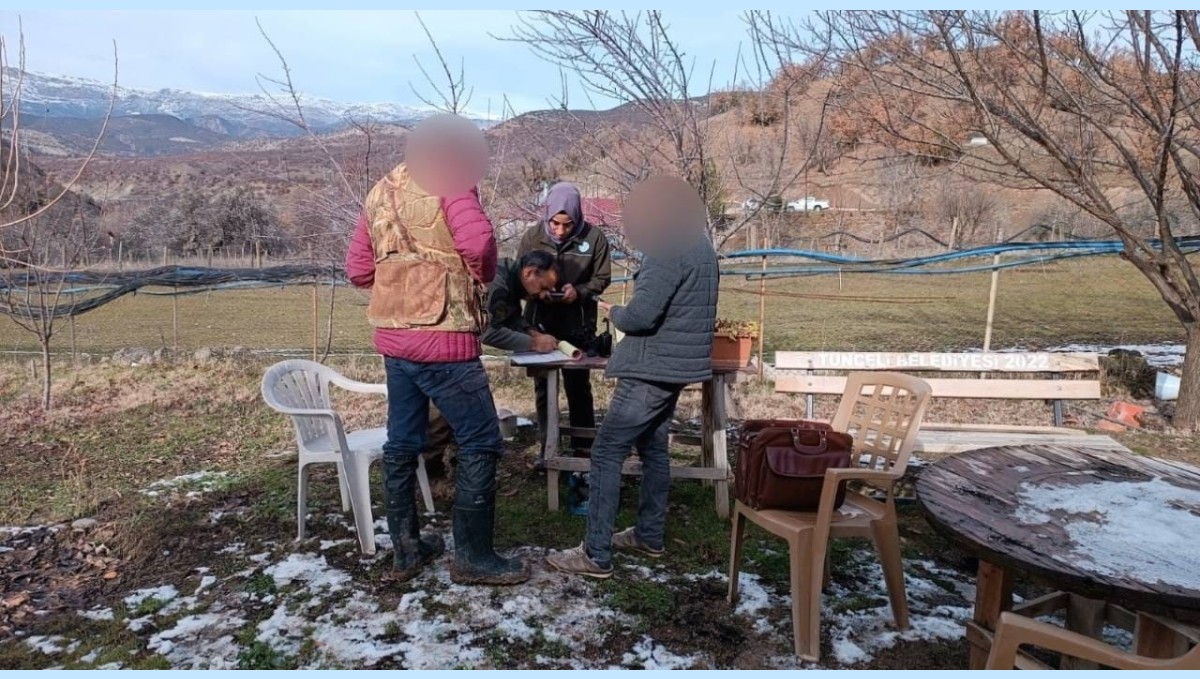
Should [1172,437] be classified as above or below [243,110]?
below

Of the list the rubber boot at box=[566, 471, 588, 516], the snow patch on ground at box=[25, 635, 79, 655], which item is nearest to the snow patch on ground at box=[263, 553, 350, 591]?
the snow patch on ground at box=[25, 635, 79, 655]

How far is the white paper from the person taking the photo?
3.51 m

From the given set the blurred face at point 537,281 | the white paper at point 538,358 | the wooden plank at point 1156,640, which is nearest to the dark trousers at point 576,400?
the white paper at point 538,358

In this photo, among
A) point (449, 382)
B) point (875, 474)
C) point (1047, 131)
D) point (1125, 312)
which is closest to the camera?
point (875, 474)

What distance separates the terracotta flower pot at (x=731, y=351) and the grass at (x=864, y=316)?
13.1ft

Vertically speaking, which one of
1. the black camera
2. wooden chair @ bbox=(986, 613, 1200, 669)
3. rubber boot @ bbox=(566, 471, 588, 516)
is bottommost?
rubber boot @ bbox=(566, 471, 588, 516)

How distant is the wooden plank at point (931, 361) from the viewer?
507 centimetres

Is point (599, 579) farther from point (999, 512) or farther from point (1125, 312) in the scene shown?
point (1125, 312)

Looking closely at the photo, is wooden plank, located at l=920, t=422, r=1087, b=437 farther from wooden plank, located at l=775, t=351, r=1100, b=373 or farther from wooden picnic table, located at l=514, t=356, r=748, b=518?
wooden picnic table, located at l=514, t=356, r=748, b=518

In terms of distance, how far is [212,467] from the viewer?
4535 millimetres

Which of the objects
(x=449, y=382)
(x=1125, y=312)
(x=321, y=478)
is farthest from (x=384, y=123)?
(x=1125, y=312)

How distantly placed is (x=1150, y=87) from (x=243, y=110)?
598 centimetres

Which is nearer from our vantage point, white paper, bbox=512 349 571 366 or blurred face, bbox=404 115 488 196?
blurred face, bbox=404 115 488 196

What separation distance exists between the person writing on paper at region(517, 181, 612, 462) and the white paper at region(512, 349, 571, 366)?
0.23 metres
